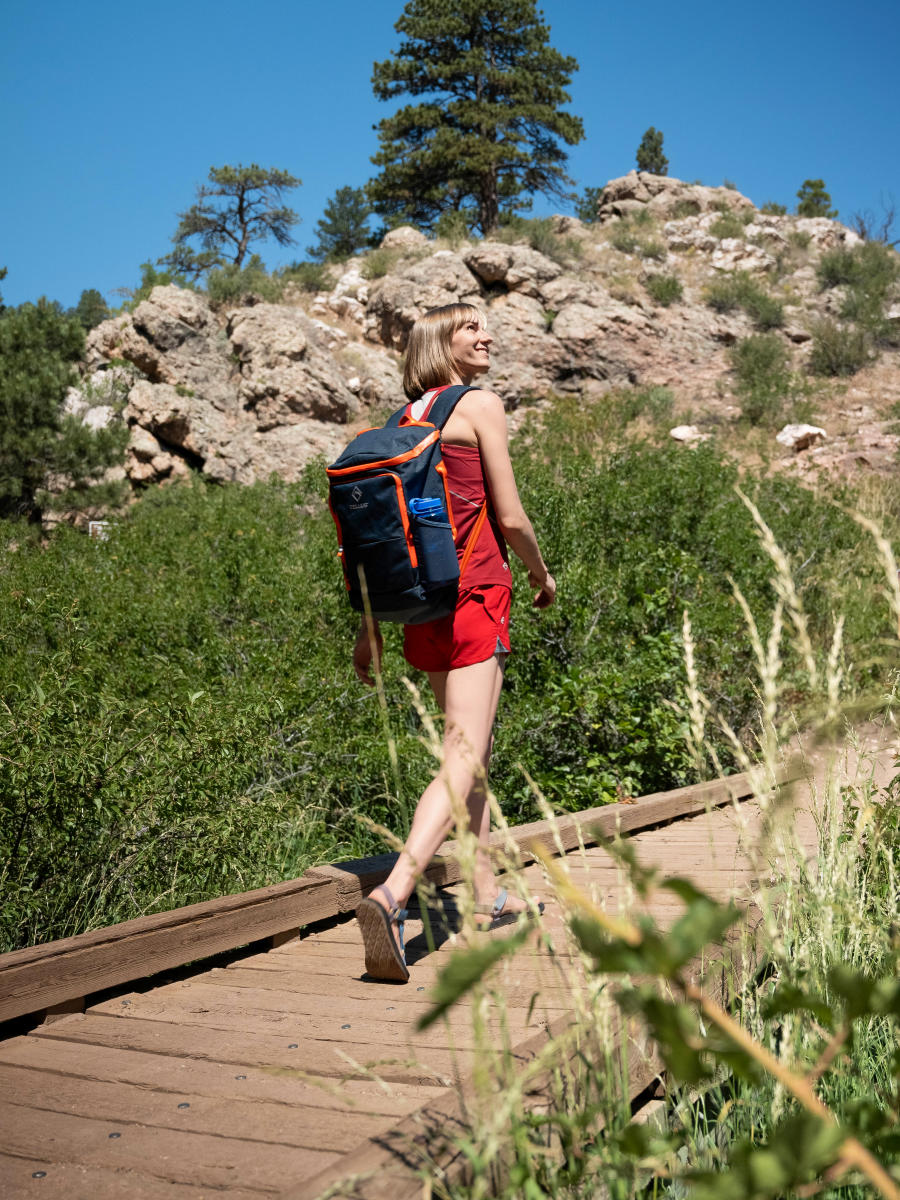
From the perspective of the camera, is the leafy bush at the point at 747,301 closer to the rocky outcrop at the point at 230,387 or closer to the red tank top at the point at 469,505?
the rocky outcrop at the point at 230,387

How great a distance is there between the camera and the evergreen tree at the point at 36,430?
48.3ft

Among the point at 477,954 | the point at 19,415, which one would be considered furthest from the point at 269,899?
the point at 19,415

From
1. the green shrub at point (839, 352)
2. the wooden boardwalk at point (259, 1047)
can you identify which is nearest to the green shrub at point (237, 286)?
the green shrub at point (839, 352)

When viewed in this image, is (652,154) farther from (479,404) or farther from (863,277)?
(479,404)

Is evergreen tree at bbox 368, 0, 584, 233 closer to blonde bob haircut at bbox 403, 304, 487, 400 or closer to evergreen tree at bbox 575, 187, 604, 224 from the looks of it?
evergreen tree at bbox 575, 187, 604, 224

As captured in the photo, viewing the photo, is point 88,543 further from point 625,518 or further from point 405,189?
point 405,189

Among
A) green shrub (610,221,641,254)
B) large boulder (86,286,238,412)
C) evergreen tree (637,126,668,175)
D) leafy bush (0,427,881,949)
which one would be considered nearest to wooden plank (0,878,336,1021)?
leafy bush (0,427,881,949)

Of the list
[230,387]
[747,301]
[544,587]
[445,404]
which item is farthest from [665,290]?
[445,404]

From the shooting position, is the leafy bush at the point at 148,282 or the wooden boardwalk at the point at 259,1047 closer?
the wooden boardwalk at the point at 259,1047

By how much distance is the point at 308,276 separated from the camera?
24703mm

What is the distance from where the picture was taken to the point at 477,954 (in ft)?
2.15

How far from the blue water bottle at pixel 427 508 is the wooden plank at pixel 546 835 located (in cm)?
85

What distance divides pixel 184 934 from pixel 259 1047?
0.63 m

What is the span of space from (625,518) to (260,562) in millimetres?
3235
